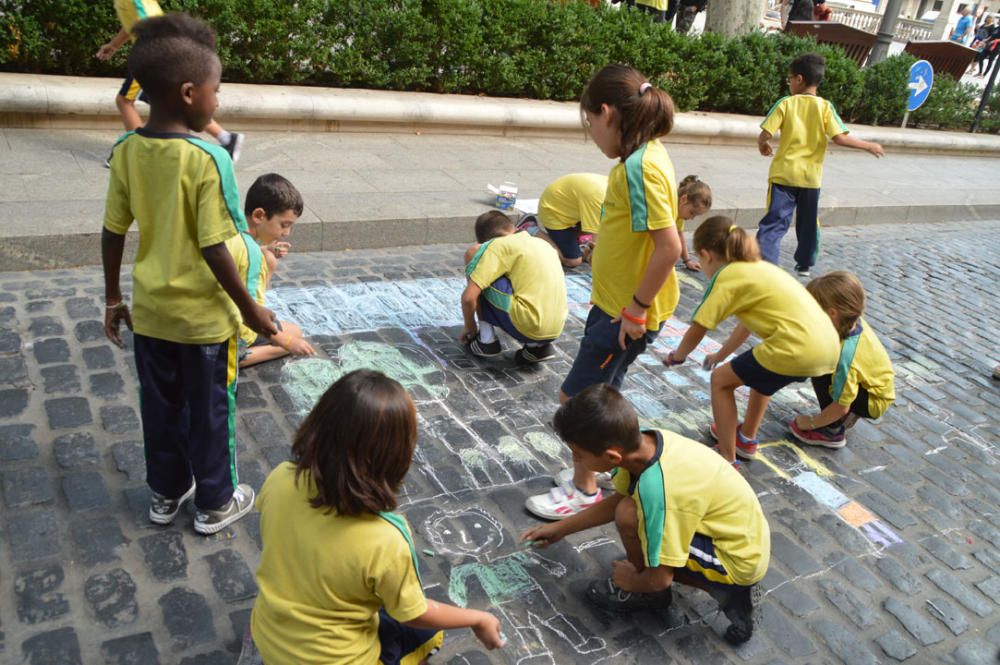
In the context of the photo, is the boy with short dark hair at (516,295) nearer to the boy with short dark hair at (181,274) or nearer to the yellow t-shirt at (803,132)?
the boy with short dark hair at (181,274)

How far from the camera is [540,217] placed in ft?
20.4

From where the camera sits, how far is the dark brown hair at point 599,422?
2607 millimetres

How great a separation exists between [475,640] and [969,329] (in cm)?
542

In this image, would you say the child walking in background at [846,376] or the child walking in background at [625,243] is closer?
the child walking in background at [625,243]

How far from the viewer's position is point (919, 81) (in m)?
11.9

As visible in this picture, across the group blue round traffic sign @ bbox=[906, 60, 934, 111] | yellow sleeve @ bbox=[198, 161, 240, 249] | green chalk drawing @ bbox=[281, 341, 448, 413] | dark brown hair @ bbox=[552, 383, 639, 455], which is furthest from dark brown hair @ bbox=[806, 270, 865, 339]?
blue round traffic sign @ bbox=[906, 60, 934, 111]

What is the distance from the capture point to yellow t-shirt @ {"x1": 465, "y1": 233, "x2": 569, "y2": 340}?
14.5 ft

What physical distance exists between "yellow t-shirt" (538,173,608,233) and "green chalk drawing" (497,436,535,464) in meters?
2.50

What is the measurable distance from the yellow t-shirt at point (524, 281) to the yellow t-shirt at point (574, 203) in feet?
4.94

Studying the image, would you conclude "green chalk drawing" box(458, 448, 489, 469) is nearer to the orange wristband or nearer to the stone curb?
the orange wristband

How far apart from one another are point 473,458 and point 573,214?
9.55 ft

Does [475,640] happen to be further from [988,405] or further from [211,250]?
[988,405]

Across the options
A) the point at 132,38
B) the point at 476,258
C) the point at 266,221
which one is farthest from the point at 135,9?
the point at 476,258

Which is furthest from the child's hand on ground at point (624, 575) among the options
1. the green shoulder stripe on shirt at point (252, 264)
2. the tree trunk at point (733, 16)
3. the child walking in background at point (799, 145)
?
the tree trunk at point (733, 16)
